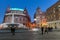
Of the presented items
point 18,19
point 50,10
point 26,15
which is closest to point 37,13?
point 26,15

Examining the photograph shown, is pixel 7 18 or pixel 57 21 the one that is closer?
pixel 57 21

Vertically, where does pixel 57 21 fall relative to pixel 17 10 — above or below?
below

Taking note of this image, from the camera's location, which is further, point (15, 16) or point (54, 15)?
point (15, 16)

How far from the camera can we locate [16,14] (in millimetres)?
106562

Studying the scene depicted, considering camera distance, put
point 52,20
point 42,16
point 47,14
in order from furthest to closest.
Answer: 1. point 42,16
2. point 47,14
3. point 52,20

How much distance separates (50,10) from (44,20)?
25.0 feet

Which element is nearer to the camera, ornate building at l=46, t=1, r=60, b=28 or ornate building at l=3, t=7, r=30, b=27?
ornate building at l=46, t=1, r=60, b=28

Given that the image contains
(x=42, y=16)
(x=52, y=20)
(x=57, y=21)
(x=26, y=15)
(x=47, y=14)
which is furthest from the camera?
(x=26, y=15)

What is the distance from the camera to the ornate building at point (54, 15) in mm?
85688

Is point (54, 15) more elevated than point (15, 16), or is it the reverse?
point (15, 16)

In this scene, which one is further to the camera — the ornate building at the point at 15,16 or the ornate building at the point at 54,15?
the ornate building at the point at 15,16

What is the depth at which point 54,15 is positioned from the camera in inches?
3541

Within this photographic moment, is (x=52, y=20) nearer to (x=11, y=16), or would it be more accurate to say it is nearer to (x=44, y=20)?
(x=44, y=20)

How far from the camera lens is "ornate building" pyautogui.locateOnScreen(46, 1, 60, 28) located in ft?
281
